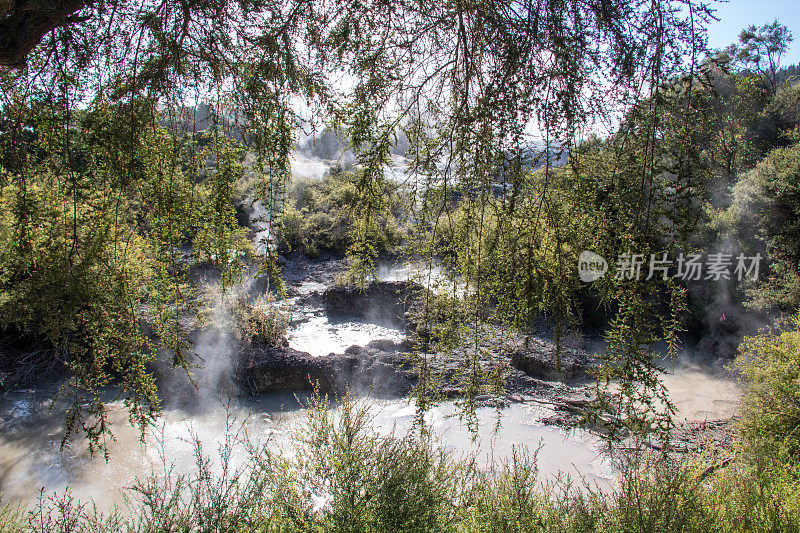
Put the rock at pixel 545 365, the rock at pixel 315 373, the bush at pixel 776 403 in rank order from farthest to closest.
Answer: the rock at pixel 545 365
the rock at pixel 315 373
the bush at pixel 776 403

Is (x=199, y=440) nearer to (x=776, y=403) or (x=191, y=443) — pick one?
(x=191, y=443)

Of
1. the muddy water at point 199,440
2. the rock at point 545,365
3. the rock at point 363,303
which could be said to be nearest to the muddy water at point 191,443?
the muddy water at point 199,440

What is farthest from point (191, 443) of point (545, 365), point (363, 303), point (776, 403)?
point (776, 403)

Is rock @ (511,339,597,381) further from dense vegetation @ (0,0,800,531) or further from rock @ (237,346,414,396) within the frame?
dense vegetation @ (0,0,800,531)

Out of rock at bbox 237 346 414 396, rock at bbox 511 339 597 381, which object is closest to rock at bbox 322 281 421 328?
rock at bbox 237 346 414 396

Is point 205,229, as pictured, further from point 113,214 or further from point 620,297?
point 620,297

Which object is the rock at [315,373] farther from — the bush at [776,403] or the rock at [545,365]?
the bush at [776,403]

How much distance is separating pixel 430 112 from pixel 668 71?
65.4 inches

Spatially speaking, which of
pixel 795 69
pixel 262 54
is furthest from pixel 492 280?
pixel 795 69

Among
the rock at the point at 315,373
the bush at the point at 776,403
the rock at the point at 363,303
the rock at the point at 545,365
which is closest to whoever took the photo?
the bush at the point at 776,403

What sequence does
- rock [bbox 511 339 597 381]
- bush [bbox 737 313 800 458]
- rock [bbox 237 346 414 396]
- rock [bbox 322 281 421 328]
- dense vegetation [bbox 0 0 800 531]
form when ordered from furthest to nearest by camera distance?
rock [bbox 322 281 421 328] < rock [bbox 511 339 597 381] < rock [bbox 237 346 414 396] < bush [bbox 737 313 800 458] < dense vegetation [bbox 0 0 800 531]

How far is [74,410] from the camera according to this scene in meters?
2.38

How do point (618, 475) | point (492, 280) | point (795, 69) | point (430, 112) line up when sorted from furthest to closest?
point (795, 69)
point (618, 475)
point (430, 112)
point (492, 280)

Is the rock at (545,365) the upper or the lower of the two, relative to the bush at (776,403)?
lower
